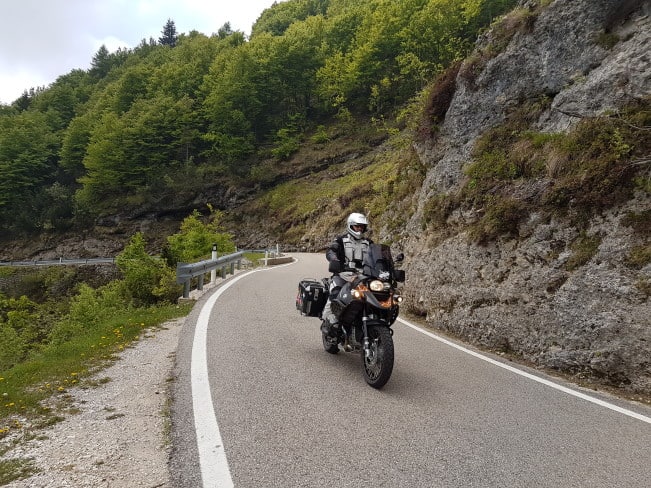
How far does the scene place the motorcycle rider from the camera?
5.80 metres

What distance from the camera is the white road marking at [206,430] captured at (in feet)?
9.61

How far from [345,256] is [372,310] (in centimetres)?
102

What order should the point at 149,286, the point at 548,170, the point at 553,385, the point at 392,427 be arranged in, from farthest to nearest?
1. the point at 149,286
2. the point at 548,170
3. the point at 553,385
4. the point at 392,427

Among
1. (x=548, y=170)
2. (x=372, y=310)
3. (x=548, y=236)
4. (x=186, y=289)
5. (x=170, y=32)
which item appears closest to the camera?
(x=372, y=310)

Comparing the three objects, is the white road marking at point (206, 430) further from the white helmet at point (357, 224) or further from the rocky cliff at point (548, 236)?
the rocky cliff at point (548, 236)

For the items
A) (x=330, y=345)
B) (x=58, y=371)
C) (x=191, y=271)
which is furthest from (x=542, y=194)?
(x=191, y=271)

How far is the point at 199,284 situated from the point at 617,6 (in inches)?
480

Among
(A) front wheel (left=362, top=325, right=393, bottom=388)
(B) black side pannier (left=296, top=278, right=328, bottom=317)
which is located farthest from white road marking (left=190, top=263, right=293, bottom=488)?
(A) front wheel (left=362, top=325, right=393, bottom=388)

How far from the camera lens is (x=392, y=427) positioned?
389 centimetres

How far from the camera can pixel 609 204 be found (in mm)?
6582

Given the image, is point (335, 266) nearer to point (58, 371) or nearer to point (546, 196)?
point (58, 371)

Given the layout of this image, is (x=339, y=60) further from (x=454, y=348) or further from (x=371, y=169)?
(x=454, y=348)

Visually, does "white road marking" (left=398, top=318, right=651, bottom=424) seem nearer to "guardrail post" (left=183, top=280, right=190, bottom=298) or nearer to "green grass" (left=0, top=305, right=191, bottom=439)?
"green grass" (left=0, top=305, right=191, bottom=439)

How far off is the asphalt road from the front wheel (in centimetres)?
16
